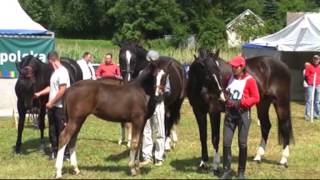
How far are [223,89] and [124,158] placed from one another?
300cm

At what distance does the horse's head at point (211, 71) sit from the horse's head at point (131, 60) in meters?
1.81

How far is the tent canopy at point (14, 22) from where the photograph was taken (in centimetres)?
1911

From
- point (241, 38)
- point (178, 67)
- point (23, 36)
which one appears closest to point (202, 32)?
point (241, 38)

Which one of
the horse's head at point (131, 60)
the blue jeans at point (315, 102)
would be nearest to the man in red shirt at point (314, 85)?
the blue jeans at point (315, 102)

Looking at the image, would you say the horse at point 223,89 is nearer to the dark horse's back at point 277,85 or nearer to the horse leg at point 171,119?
the dark horse's back at point 277,85

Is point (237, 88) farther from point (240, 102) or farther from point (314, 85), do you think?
point (314, 85)

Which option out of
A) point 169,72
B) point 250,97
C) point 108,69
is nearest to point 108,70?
point 108,69

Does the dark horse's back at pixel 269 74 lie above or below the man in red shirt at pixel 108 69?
above

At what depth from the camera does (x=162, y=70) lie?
9.13m

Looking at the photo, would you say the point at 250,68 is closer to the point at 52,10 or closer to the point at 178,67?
the point at 178,67

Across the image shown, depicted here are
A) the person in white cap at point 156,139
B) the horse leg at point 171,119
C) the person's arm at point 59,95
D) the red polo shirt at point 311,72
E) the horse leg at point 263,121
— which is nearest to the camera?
the person's arm at point 59,95

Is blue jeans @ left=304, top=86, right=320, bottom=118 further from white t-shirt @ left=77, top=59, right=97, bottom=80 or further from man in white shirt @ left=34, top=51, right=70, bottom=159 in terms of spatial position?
man in white shirt @ left=34, top=51, right=70, bottom=159

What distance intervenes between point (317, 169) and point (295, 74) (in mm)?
15751

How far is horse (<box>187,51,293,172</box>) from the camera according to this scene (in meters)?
9.50
